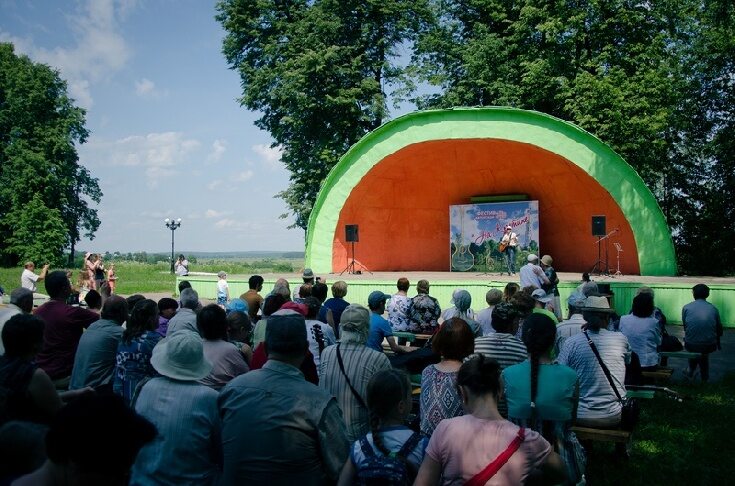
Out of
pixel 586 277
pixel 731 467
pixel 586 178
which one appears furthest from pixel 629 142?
pixel 731 467

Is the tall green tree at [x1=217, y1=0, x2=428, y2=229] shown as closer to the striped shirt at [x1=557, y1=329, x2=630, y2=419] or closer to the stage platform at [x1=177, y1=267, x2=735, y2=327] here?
the stage platform at [x1=177, y1=267, x2=735, y2=327]

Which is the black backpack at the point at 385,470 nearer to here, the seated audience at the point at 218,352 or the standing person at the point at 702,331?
the seated audience at the point at 218,352

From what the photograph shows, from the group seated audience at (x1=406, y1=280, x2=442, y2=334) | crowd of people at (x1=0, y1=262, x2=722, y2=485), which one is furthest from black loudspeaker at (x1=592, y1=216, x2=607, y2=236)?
crowd of people at (x1=0, y1=262, x2=722, y2=485)

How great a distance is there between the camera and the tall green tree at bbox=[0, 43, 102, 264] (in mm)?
37250

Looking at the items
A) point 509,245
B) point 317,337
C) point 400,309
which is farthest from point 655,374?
point 509,245

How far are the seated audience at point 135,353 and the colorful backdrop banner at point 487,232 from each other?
18857mm

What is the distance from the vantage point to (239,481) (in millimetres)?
2936

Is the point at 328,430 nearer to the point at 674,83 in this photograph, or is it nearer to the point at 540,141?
the point at 540,141

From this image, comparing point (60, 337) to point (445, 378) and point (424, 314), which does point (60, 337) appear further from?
point (424, 314)

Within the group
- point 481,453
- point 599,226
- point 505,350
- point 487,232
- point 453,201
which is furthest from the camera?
point 453,201

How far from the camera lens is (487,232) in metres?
23.6

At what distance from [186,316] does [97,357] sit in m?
1.15

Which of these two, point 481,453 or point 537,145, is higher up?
point 537,145

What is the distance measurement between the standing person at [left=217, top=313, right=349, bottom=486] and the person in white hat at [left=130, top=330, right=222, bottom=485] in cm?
8
